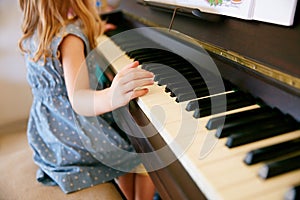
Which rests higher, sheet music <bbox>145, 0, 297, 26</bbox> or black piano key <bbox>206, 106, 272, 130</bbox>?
sheet music <bbox>145, 0, 297, 26</bbox>

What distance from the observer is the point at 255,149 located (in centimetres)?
51

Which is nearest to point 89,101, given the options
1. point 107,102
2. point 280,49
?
point 107,102

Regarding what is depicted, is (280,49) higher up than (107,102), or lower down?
higher up

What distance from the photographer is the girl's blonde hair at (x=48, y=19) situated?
3.23 feet

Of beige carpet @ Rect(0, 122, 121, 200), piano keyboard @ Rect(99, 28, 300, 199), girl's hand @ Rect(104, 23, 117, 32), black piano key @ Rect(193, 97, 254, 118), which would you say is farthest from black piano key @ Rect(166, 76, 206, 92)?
girl's hand @ Rect(104, 23, 117, 32)

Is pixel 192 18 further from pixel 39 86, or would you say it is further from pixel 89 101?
pixel 39 86

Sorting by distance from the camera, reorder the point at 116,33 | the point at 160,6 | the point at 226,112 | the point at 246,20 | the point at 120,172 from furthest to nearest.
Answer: the point at 116,33, the point at 160,6, the point at 120,172, the point at 246,20, the point at 226,112

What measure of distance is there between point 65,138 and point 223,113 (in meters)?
0.59

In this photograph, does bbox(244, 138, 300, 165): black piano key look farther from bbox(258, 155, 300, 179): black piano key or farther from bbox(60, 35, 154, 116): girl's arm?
bbox(60, 35, 154, 116): girl's arm

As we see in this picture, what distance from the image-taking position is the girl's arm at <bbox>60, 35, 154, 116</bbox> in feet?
2.53

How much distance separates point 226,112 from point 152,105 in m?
0.16

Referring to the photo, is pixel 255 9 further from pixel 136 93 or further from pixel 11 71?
pixel 11 71

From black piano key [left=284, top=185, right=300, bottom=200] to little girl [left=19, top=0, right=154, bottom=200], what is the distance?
1.79ft

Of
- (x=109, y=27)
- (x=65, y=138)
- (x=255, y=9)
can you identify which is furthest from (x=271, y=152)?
(x=109, y=27)
